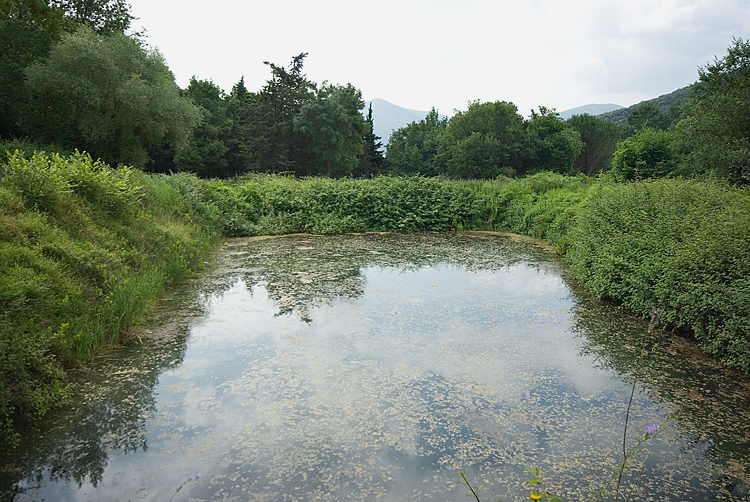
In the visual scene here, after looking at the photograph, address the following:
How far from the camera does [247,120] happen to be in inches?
1334

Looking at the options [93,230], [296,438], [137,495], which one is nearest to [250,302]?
[93,230]

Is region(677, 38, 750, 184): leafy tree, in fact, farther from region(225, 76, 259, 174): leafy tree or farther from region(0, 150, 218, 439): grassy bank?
region(225, 76, 259, 174): leafy tree

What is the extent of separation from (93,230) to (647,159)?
49.1ft

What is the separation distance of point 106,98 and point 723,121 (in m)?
19.5

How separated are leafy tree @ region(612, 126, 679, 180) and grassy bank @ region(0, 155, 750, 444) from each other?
6.79 meters

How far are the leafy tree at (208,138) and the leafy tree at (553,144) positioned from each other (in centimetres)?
2185

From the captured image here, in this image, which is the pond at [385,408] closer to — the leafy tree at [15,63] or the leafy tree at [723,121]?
the leafy tree at [723,121]

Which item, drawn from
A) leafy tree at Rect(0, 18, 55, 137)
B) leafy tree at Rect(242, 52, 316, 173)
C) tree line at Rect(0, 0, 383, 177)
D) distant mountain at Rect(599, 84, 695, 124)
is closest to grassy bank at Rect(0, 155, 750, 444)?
tree line at Rect(0, 0, 383, 177)

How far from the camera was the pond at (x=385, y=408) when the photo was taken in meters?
2.44

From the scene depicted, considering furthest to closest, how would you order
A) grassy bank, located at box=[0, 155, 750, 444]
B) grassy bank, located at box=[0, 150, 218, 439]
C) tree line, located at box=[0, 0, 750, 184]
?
tree line, located at box=[0, 0, 750, 184] < grassy bank, located at box=[0, 155, 750, 444] < grassy bank, located at box=[0, 150, 218, 439]

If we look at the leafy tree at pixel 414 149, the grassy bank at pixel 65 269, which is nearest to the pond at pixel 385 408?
the grassy bank at pixel 65 269

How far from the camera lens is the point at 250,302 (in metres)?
5.64

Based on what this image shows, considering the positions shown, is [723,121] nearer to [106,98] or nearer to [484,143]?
[106,98]

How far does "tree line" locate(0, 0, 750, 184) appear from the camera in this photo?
13.7m
